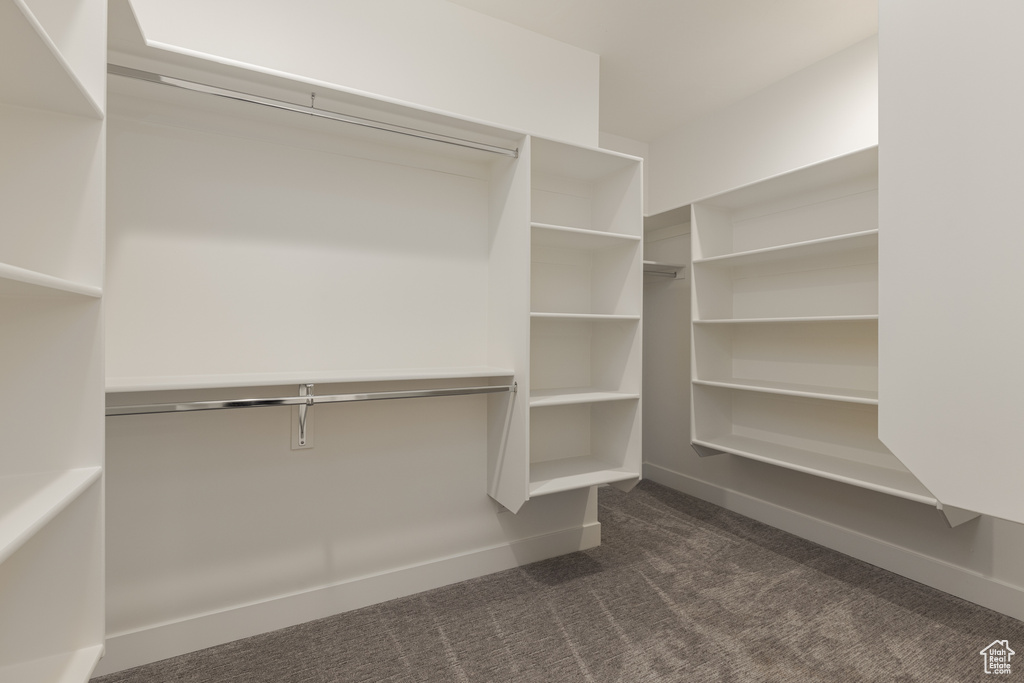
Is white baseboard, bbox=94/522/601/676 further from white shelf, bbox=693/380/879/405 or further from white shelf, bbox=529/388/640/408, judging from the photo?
white shelf, bbox=693/380/879/405

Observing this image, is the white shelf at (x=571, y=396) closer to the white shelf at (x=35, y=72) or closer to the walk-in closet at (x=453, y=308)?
the walk-in closet at (x=453, y=308)

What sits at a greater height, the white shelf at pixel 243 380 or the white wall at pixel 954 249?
the white wall at pixel 954 249

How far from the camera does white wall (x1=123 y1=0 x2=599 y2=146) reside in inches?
70.7

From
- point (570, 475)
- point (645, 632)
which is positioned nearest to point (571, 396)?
point (570, 475)

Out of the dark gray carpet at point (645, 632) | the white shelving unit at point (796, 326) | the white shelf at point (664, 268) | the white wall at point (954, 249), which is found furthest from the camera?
the white shelf at point (664, 268)

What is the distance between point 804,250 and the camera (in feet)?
8.29

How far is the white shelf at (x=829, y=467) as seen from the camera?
6.89ft

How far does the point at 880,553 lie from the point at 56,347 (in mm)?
3554

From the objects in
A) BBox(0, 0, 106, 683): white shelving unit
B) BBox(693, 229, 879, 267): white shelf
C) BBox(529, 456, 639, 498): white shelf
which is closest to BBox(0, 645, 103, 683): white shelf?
BBox(0, 0, 106, 683): white shelving unit

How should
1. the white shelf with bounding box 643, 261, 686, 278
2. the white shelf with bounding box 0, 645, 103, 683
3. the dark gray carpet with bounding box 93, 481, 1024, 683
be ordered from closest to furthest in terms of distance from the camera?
the white shelf with bounding box 0, 645, 103, 683 → the dark gray carpet with bounding box 93, 481, 1024, 683 → the white shelf with bounding box 643, 261, 686, 278

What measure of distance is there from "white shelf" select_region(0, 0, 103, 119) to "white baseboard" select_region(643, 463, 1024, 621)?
12.0 feet

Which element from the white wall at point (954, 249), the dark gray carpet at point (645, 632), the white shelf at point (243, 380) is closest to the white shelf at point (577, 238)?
the white shelf at point (243, 380)

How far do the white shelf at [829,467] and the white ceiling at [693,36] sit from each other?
241cm

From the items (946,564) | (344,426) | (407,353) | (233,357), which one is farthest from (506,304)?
(946,564)
